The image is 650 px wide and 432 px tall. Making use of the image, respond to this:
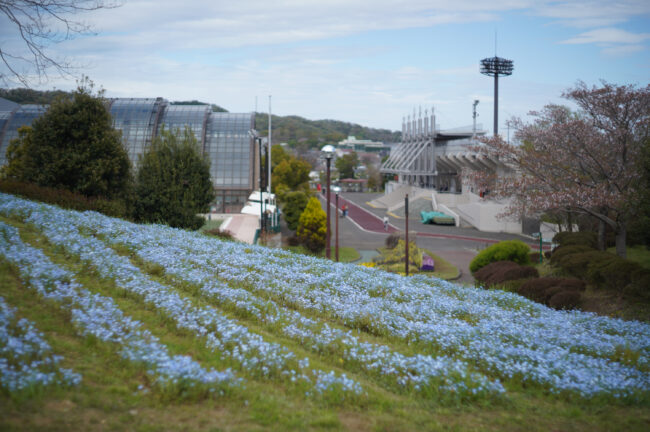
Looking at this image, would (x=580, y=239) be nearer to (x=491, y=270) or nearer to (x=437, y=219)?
(x=491, y=270)

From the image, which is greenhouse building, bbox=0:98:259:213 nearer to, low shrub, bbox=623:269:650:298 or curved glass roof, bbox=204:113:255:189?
curved glass roof, bbox=204:113:255:189

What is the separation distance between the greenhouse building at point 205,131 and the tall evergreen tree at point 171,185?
29.4 metres

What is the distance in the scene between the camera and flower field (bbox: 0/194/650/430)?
446 centimetres

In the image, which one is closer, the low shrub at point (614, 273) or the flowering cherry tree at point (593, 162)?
the low shrub at point (614, 273)

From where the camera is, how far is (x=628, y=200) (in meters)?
17.1

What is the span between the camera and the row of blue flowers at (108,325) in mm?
4562

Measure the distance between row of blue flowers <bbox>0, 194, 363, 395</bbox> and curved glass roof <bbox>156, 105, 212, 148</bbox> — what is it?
47.4 m

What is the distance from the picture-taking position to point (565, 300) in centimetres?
1284

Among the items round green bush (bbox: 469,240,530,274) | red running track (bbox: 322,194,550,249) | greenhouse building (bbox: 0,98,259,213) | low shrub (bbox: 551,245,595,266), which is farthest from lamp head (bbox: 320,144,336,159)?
greenhouse building (bbox: 0,98,259,213)

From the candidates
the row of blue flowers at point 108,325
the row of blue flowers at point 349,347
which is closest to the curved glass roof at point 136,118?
the row of blue flowers at point 349,347

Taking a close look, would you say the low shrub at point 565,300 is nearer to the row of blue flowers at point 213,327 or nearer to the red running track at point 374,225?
the row of blue flowers at point 213,327

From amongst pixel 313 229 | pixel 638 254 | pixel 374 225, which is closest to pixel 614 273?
pixel 638 254

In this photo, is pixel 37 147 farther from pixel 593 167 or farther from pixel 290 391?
pixel 593 167

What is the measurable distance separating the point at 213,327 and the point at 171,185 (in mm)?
15401
